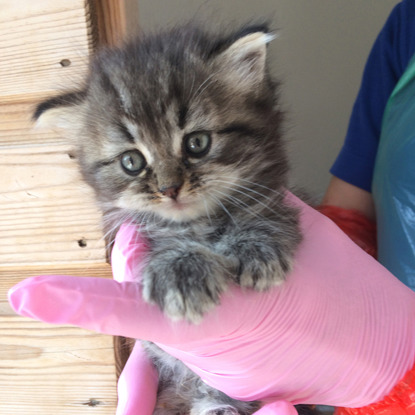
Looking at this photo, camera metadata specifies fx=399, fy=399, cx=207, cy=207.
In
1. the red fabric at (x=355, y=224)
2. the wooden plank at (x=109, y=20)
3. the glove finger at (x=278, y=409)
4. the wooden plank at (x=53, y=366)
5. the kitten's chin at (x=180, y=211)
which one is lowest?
the wooden plank at (x=53, y=366)

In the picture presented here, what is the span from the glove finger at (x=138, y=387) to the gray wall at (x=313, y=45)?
1119 millimetres

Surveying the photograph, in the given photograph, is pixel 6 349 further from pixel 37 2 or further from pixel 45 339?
pixel 37 2

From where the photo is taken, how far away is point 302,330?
849 millimetres

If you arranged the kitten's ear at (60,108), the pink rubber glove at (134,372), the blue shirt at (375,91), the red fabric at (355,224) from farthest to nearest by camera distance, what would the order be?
1. the red fabric at (355,224)
2. the blue shirt at (375,91)
3. the kitten's ear at (60,108)
4. the pink rubber glove at (134,372)

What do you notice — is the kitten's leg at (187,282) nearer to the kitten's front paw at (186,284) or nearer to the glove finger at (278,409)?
the kitten's front paw at (186,284)

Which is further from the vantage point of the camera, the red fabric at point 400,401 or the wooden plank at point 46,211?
the wooden plank at point 46,211

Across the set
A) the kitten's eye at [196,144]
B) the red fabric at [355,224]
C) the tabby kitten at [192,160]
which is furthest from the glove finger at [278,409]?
Result: the red fabric at [355,224]

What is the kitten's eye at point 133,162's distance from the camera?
895 millimetres

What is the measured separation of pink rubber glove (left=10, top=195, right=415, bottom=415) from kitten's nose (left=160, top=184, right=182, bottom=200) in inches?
7.4

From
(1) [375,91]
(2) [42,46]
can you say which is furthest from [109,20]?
(1) [375,91]

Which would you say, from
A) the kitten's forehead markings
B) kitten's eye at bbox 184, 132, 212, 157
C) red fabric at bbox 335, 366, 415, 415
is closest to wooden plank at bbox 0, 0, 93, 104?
the kitten's forehead markings

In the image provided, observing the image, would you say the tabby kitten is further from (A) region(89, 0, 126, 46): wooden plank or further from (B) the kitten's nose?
(A) region(89, 0, 126, 46): wooden plank

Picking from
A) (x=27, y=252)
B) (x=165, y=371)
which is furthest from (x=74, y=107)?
(x=165, y=371)

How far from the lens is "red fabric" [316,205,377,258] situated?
5.01 ft
